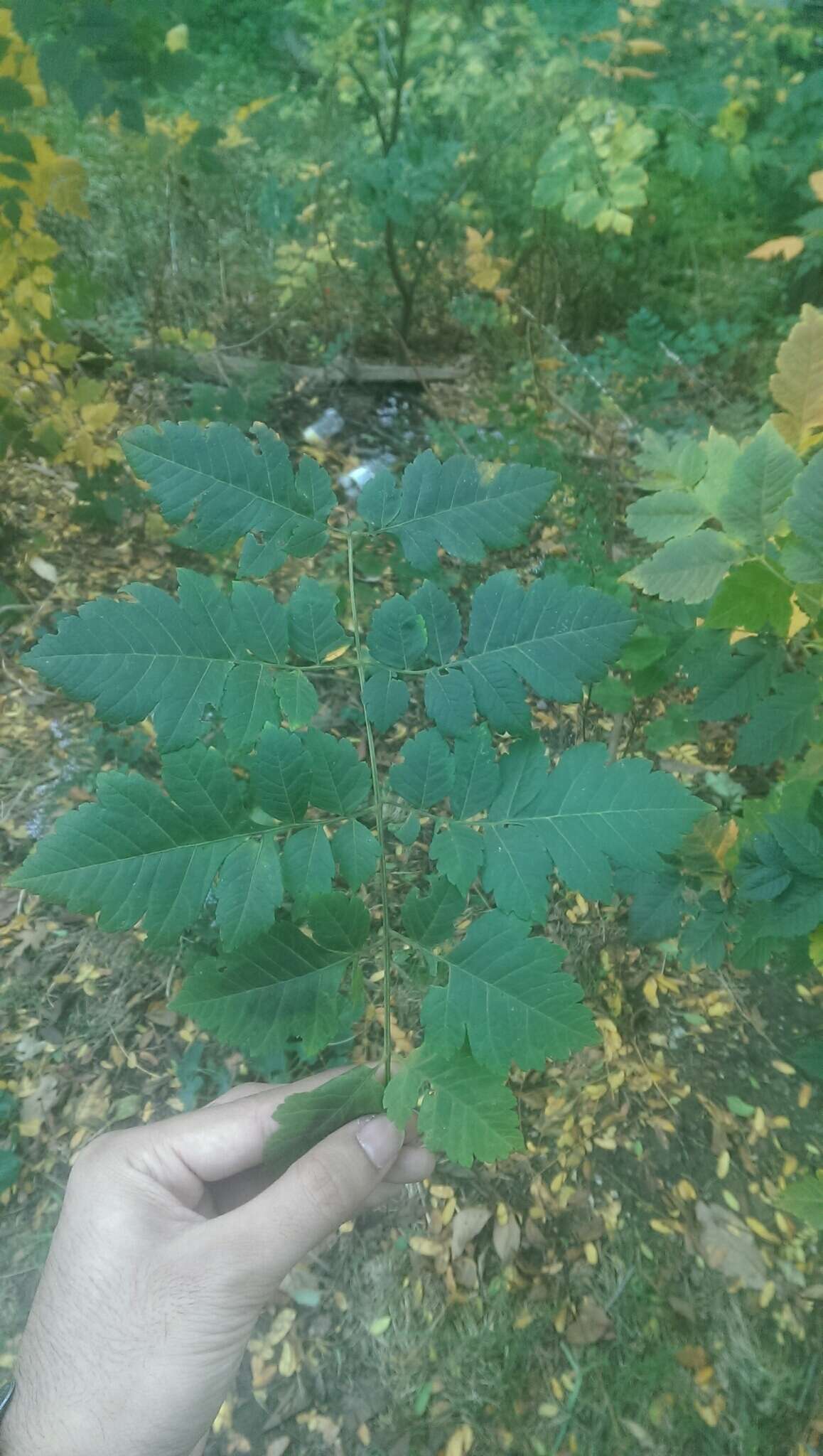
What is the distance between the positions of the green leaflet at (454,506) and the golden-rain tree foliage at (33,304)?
5.34 feet

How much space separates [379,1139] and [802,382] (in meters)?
1.26

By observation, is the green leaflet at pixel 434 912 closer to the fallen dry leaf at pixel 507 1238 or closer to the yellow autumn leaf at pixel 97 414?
the fallen dry leaf at pixel 507 1238

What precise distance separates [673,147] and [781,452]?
13.4 feet

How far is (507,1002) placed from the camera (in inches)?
38.3

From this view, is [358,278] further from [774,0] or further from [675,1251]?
[675,1251]

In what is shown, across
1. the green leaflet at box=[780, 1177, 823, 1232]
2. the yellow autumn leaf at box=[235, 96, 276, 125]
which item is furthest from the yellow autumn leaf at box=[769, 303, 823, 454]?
the yellow autumn leaf at box=[235, 96, 276, 125]

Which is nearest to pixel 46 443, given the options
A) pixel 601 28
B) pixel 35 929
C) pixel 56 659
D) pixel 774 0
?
pixel 35 929

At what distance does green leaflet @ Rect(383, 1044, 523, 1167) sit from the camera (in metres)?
0.94

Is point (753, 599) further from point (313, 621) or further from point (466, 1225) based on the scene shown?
point (466, 1225)

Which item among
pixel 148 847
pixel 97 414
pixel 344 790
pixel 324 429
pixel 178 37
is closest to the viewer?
pixel 148 847

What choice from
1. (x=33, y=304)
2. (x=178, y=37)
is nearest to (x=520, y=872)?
(x=33, y=304)

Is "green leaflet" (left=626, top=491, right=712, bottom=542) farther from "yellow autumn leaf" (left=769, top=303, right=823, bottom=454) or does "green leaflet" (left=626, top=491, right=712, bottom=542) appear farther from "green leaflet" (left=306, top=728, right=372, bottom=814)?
"green leaflet" (left=306, top=728, right=372, bottom=814)

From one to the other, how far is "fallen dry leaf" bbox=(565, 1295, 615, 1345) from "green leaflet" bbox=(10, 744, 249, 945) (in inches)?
58.1

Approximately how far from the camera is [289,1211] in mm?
1106
